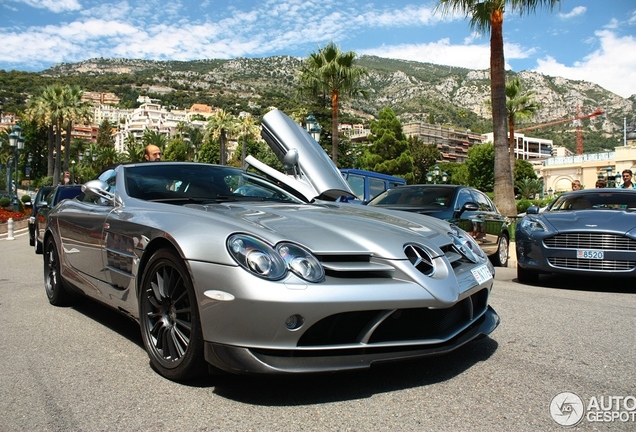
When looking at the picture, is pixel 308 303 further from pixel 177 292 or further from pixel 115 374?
pixel 115 374

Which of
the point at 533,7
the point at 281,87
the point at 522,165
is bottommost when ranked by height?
the point at 522,165

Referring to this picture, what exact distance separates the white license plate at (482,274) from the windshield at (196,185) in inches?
63.8

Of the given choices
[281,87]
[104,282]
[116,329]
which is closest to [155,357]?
[104,282]

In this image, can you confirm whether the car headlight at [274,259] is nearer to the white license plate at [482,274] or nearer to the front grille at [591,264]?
the white license plate at [482,274]

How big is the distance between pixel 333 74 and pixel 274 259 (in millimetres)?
26506

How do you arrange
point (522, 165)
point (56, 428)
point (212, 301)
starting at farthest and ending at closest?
1. point (522, 165)
2. point (212, 301)
3. point (56, 428)

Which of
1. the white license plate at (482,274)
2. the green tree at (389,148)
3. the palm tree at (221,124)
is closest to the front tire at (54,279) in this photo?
the white license plate at (482,274)

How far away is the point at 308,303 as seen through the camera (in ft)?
8.71

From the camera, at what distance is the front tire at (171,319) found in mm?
2936

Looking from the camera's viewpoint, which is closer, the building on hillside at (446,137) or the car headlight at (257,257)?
the car headlight at (257,257)

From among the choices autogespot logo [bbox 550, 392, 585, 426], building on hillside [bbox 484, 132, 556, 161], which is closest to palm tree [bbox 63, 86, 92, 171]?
autogespot logo [bbox 550, 392, 585, 426]

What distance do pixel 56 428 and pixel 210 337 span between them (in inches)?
30.5

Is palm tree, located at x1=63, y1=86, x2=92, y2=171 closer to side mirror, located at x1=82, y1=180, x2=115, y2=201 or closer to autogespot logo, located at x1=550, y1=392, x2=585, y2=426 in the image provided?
side mirror, located at x1=82, y1=180, x2=115, y2=201

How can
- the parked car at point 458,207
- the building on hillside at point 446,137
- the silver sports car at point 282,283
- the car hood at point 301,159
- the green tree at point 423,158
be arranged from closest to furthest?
the silver sports car at point 282,283
the car hood at point 301,159
the parked car at point 458,207
the green tree at point 423,158
the building on hillside at point 446,137
